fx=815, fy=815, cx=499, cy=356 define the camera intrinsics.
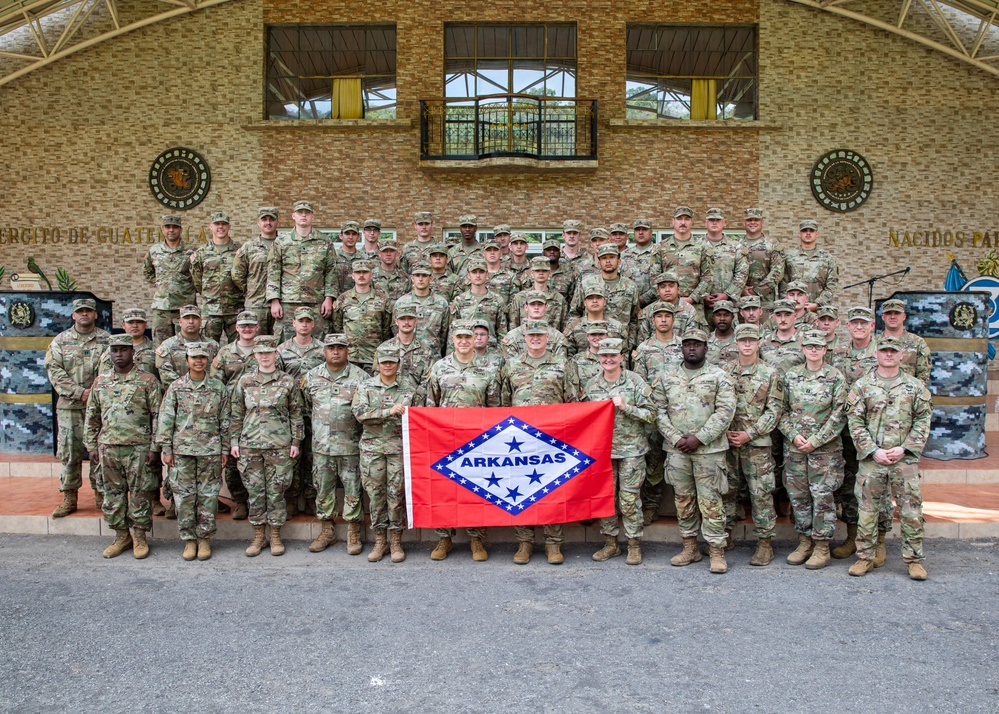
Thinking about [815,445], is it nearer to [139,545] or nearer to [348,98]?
[139,545]

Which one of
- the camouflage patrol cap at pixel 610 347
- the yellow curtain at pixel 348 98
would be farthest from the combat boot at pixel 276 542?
the yellow curtain at pixel 348 98

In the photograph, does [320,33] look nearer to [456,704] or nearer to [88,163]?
[88,163]

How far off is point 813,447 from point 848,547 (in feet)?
3.40

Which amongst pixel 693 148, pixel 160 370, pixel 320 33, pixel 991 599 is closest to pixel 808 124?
pixel 693 148

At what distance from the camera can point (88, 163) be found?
655 inches

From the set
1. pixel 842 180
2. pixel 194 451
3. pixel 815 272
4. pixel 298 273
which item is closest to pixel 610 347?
pixel 194 451

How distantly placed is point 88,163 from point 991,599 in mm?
17062

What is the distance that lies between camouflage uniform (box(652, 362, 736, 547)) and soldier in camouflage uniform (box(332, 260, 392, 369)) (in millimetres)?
3043

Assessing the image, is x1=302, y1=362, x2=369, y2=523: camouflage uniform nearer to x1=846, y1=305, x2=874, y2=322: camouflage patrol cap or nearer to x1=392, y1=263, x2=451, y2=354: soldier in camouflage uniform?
x1=392, y1=263, x2=451, y2=354: soldier in camouflage uniform

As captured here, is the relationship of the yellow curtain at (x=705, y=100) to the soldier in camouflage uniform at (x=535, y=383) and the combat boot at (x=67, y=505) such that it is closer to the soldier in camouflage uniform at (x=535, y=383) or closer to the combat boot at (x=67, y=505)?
the soldier in camouflage uniform at (x=535, y=383)

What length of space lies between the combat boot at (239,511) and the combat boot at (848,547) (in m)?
5.32

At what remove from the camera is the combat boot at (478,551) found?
693 centimetres

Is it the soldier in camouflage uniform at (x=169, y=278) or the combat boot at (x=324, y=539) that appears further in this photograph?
the soldier in camouflage uniform at (x=169, y=278)

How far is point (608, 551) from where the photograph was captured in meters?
6.95
